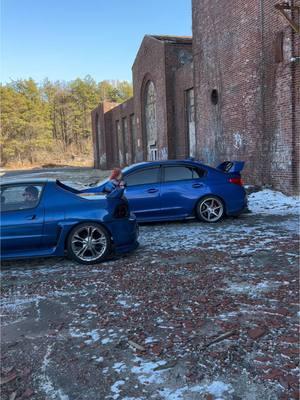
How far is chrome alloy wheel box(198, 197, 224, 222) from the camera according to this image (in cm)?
946

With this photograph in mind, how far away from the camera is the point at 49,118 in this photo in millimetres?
82938

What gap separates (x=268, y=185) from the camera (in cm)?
1425

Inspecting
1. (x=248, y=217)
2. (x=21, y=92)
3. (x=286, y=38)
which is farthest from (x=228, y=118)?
(x=21, y=92)

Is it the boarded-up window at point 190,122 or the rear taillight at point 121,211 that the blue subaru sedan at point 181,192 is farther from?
the boarded-up window at point 190,122

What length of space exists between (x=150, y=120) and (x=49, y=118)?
57796 millimetres

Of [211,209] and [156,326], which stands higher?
[211,209]

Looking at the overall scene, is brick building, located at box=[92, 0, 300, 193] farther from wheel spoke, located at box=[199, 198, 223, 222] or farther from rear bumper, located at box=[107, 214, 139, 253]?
rear bumper, located at box=[107, 214, 139, 253]

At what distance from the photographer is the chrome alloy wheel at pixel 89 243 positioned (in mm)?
6281

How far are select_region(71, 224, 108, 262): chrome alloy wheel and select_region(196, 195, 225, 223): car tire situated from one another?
361 cm

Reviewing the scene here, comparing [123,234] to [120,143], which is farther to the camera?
[120,143]

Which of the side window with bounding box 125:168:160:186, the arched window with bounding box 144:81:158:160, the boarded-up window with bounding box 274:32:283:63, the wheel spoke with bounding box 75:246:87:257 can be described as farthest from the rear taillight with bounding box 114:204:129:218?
the arched window with bounding box 144:81:158:160

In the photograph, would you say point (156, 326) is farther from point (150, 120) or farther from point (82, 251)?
point (150, 120)

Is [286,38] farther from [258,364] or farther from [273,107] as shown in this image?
[258,364]

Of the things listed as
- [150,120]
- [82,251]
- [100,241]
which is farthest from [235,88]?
[150,120]
